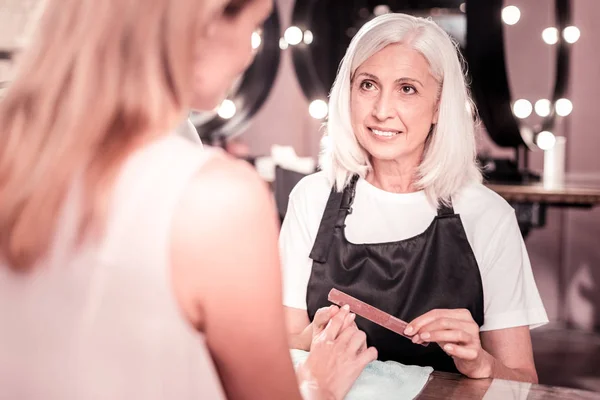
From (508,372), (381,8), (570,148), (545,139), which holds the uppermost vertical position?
(381,8)

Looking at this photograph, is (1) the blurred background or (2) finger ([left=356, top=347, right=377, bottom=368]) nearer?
(2) finger ([left=356, top=347, right=377, bottom=368])

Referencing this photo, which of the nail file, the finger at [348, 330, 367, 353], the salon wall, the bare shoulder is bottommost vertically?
the salon wall

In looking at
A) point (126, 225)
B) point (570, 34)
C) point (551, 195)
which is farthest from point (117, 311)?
point (570, 34)

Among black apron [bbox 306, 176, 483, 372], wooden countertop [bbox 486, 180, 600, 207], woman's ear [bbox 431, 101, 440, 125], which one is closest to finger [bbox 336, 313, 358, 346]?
black apron [bbox 306, 176, 483, 372]

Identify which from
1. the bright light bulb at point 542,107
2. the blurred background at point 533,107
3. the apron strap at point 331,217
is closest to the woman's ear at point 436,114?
the apron strap at point 331,217

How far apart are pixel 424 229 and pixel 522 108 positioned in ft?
7.01

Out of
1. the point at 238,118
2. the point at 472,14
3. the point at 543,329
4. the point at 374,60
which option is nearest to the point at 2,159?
the point at 374,60

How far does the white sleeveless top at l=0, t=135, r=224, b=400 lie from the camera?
1.81 feet

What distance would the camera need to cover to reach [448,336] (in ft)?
3.58

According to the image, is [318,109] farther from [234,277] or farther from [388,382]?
[234,277]

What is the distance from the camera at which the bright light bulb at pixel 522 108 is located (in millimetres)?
3327

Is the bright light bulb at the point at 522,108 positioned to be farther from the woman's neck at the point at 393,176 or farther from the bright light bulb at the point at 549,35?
the woman's neck at the point at 393,176

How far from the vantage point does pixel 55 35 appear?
1.89ft

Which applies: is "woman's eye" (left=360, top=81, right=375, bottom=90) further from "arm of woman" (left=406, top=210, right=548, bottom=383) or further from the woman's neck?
"arm of woman" (left=406, top=210, right=548, bottom=383)
